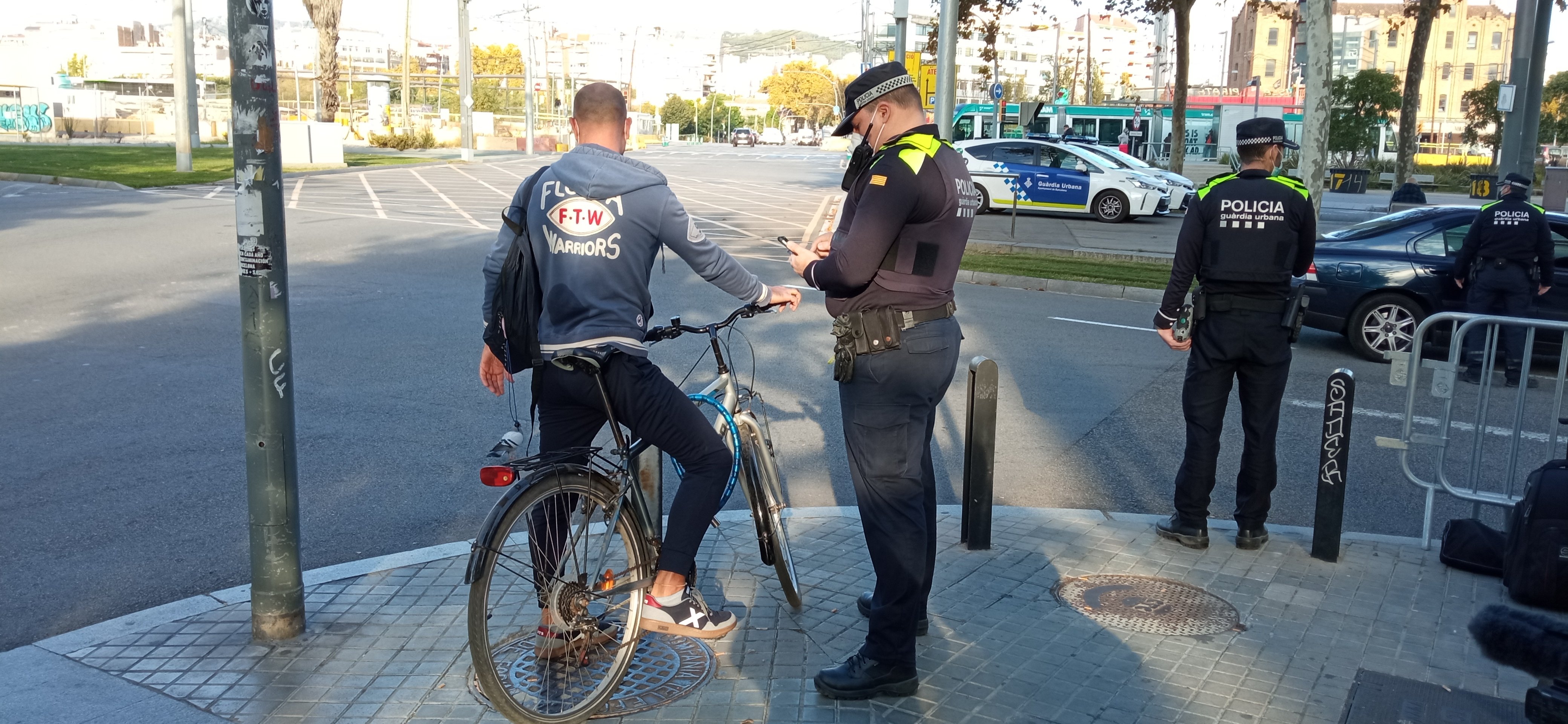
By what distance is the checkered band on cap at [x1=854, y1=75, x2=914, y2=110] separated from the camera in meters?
3.80

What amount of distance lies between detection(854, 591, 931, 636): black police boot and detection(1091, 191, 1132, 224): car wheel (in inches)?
874

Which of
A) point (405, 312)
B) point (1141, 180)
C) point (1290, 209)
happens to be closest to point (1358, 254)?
point (1290, 209)

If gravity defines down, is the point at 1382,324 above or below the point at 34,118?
below

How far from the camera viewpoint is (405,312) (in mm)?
11453

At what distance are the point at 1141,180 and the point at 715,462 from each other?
76.7 ft

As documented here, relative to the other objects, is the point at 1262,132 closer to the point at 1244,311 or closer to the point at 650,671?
the point at 1244,311

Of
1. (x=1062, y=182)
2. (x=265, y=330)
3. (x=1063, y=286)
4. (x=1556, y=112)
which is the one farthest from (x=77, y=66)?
(x=265, y=330)

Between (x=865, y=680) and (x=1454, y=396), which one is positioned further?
(x=1454, y=396)

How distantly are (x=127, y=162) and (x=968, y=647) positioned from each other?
34985 millimetres

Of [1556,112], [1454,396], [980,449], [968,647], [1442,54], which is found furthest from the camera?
[1442,54]

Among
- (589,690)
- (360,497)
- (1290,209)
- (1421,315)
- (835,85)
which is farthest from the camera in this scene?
(835,85)

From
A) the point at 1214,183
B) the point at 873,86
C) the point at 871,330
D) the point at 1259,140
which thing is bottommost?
the point at 871,330

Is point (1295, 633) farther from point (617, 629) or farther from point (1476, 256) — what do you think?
point (1476, 256)

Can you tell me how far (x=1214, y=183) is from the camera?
18.1 ft
